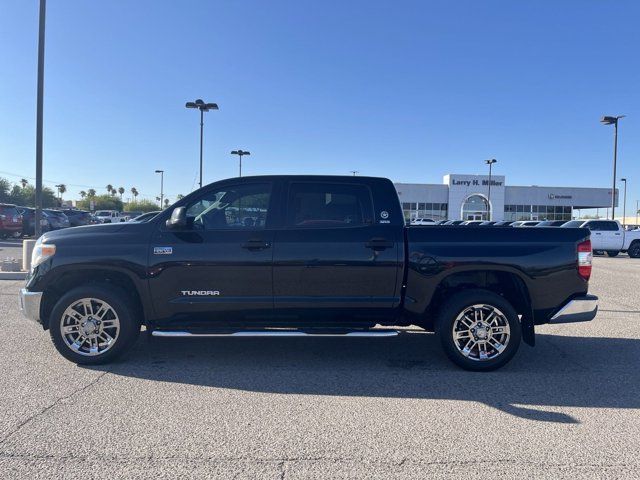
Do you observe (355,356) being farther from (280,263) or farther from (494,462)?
(494,462)

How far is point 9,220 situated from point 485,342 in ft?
80.8

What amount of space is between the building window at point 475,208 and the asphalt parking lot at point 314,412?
5497 centimetres

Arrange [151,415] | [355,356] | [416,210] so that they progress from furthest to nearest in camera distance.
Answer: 1. [416,210]
2. [355,356]
3. [151,415]

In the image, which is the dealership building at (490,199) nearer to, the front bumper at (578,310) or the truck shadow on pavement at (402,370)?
the truck shadow on pavement at (402,370)

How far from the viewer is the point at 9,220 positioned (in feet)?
78.0

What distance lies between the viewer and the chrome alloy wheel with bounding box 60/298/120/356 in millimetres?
5301

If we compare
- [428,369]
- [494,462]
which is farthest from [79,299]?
[494,462]

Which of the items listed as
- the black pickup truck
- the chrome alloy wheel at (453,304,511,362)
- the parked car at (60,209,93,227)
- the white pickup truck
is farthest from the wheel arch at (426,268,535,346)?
the parked car at (60,209,93,227)

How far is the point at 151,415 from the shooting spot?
13.4 feet

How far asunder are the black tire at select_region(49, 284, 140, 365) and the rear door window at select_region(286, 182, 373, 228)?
75.9 inches

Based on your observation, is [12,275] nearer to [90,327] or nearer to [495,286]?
[90,327]

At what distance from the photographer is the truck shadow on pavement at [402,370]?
4641 millimetres

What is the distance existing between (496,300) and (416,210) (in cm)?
5496

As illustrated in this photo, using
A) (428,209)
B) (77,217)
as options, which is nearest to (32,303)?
(77,217)
